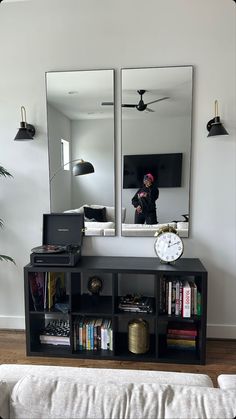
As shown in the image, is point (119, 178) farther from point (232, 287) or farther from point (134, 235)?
point (232, 287)

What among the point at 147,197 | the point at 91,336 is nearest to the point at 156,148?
the point at 147,197

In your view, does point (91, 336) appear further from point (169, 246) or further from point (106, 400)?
point (106, 400)

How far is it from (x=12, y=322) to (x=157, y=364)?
4.43 feet

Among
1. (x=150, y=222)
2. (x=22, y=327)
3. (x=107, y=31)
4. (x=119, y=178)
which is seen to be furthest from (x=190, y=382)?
(x=107, y=31)

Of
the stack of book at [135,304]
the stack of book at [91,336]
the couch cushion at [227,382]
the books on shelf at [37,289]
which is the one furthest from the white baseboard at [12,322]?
the couch cushion at [227,382]

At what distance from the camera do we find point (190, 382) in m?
1.12

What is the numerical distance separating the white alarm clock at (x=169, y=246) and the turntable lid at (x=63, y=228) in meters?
0.66

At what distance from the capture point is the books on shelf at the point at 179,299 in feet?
7.22

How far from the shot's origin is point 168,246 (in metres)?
2.32

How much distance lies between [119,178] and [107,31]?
115 cm

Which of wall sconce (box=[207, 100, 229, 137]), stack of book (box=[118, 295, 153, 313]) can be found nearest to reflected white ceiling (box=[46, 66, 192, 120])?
wall sconce (box=[207, 100, 229, 137])

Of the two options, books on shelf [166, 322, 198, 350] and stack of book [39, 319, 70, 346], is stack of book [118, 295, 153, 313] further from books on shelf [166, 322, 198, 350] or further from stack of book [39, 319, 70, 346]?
stack of book [39, 319, 70, 346]

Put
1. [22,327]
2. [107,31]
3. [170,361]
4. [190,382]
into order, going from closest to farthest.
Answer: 1. [190,382]
2. [170,361]
3. [107,31]
4. [22,327]

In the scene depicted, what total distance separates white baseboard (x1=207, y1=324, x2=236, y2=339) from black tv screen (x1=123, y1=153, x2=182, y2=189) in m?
1.22
